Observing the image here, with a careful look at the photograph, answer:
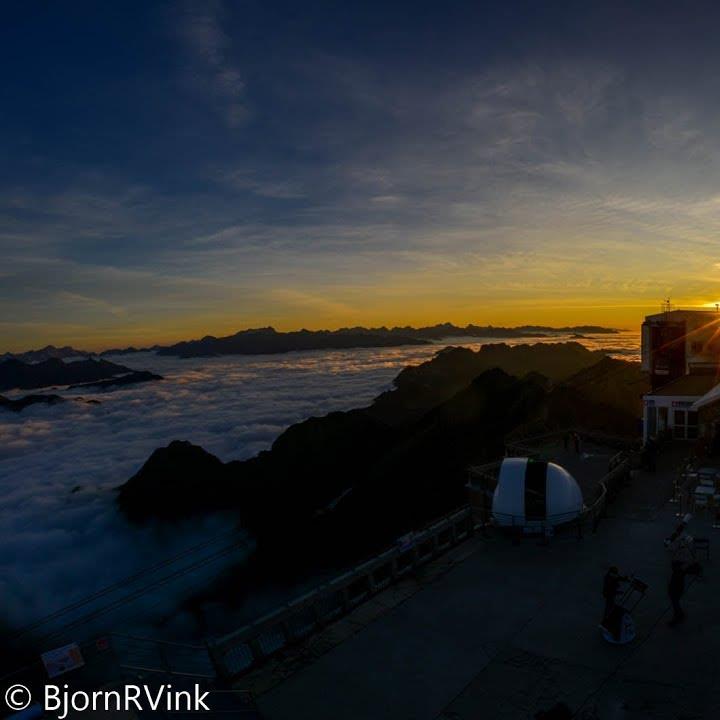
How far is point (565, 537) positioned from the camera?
55.6ft

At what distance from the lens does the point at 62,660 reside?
898 centimetres

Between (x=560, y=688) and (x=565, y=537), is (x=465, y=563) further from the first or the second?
(x=560, y=688)

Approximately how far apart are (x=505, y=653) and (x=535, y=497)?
6483mm

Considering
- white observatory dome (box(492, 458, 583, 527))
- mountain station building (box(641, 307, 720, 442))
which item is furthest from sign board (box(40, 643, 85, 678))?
mountain station building (box(641, 307, 720, 442))

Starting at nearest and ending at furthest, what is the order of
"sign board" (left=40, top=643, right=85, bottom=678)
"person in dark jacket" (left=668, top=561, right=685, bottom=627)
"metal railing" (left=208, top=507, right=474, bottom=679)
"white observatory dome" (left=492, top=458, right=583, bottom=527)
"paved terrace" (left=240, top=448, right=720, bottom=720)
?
"sign board" (left=40, top=643, right=85, bottom=678)
"paved terrace" (left=240, top=448, right=720, bottom=720)
"metal railing" (left=208, top=507, right=474, bottom=679)
"person in dark jacket" (left=668, top=561, right=685, bottom=627)
"white observatory dome" (left=492, top=458, right=583, bottom=527)

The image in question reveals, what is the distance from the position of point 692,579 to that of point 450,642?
621 cm

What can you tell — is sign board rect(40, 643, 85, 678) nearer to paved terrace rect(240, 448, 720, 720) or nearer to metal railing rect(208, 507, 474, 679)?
metal railing rect(208, 507, 474, 679)

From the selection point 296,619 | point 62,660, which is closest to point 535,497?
point 296,619

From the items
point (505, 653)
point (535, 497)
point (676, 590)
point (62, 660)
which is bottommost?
point (505, 653)

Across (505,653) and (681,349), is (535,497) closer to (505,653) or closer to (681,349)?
(505,653)

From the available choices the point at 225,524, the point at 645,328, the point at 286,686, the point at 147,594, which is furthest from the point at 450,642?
the point at 225,524

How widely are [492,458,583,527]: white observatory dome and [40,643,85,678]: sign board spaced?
1192cm

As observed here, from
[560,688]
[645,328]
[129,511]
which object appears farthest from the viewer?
[129,511]

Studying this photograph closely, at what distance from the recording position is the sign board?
29.0 feet
